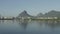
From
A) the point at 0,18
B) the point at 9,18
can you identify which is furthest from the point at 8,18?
the point at 0,18

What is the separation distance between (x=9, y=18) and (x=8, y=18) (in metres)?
0.27

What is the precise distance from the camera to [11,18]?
46.3 m

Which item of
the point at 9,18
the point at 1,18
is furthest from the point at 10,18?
the point at 1,18

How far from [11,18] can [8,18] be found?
93cm

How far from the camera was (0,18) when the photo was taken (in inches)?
1681

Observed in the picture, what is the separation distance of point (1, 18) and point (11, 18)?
3761 mm

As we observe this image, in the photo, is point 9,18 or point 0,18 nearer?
point 0,18

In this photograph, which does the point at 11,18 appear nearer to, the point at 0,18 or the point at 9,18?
the point at 9,18

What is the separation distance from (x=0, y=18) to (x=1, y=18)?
0.64 metres

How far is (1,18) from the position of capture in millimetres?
43312

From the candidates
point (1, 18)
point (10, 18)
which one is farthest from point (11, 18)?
point (1, 18)

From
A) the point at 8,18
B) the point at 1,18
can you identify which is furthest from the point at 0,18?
the point at 8,18

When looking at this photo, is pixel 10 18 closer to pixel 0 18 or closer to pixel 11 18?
pixel 11 18

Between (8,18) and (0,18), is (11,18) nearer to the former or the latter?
(8,18)
